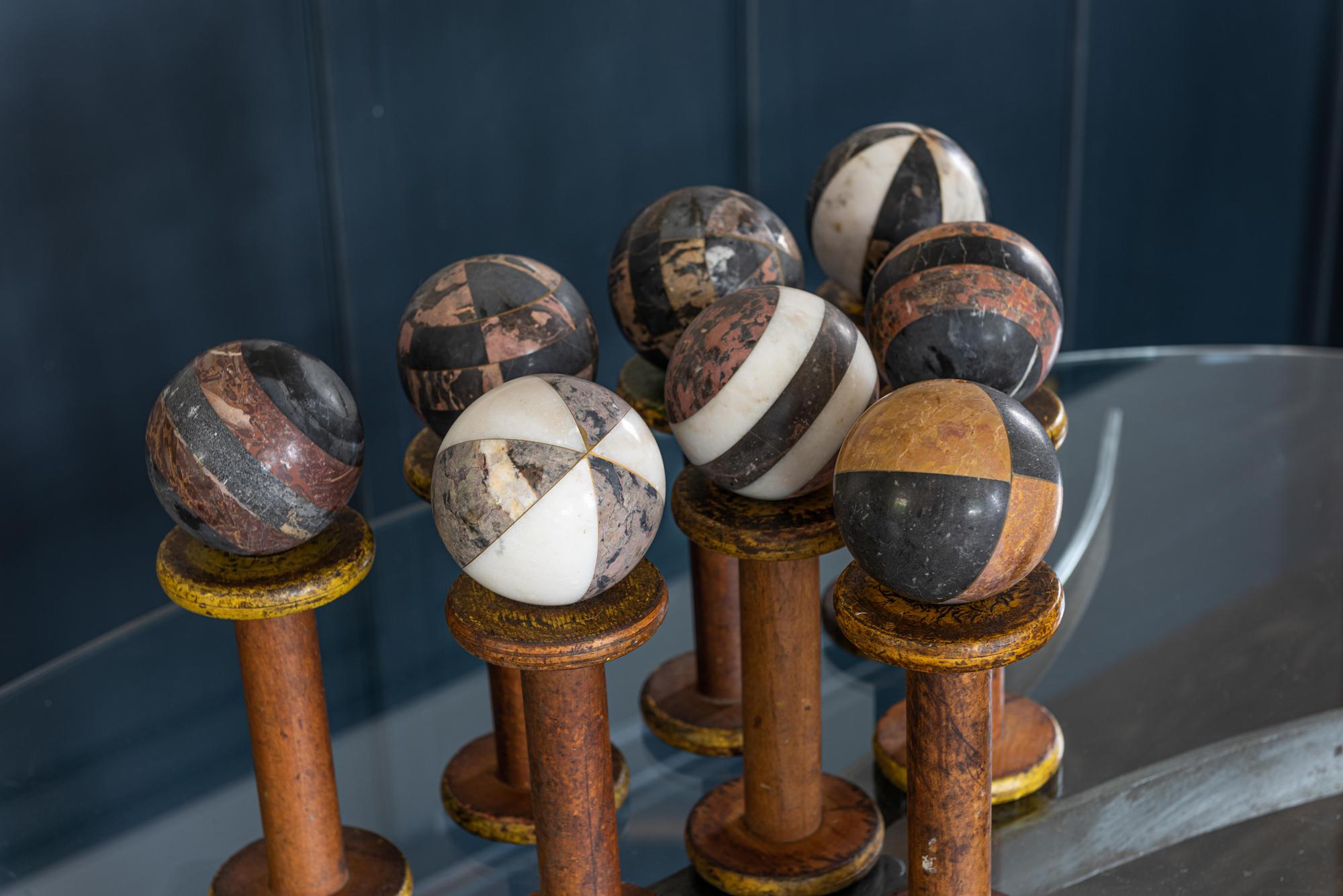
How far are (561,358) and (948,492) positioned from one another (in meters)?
0.52

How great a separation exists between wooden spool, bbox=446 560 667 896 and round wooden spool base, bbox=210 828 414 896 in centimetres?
24

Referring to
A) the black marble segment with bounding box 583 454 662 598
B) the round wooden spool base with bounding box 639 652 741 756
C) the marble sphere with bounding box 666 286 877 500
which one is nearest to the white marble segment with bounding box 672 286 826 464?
the marble sphere with bounding box 666 286 877 500

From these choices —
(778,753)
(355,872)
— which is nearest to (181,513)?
(355,872)

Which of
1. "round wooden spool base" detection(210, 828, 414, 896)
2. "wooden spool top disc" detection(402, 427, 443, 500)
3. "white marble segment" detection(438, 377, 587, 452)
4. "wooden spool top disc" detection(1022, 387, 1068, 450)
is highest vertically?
"white marble segment" detection(438, 377, 587, 452)

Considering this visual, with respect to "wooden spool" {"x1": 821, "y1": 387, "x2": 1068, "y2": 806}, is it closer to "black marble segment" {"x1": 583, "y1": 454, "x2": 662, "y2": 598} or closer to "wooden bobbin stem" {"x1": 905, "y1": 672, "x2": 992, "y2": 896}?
"wooden bobbin stem" {"x1": 905, "y1": 672, "x2": 992, "y2": 896}

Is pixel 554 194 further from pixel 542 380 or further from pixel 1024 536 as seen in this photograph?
pixel 1024 536

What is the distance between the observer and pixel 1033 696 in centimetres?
203

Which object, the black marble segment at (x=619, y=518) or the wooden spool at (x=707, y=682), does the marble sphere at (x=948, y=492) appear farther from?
the wooden spool at (x=707, y=682)

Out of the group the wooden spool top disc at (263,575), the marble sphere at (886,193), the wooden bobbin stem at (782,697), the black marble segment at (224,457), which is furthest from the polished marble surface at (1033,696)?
the marble sphere at (886,193)

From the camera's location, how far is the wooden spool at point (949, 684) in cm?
128

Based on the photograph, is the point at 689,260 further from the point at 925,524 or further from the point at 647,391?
the point at 925,524

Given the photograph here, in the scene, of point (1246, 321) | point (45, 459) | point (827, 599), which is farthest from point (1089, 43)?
point (45, 459)

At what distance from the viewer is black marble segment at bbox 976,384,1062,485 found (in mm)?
1242

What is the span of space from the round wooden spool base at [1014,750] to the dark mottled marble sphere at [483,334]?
2.32 ft
